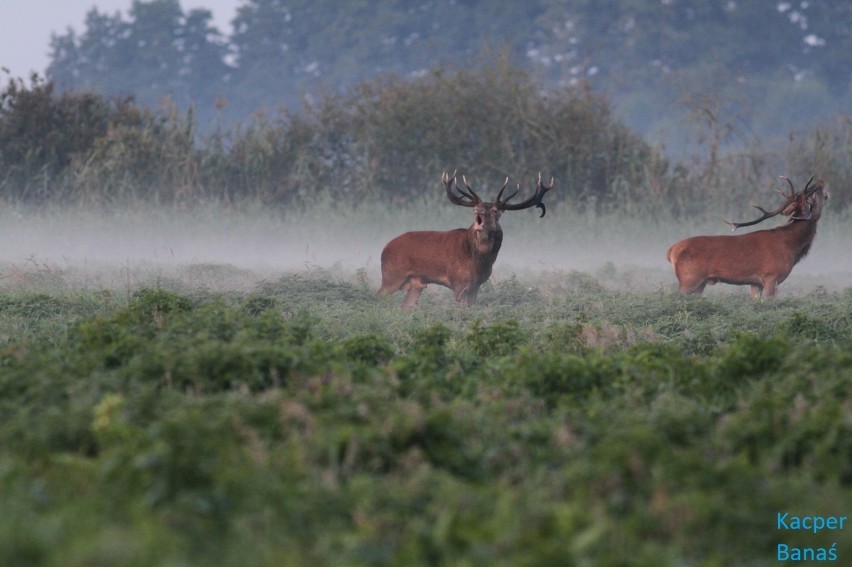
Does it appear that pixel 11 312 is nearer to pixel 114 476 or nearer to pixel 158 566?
pixel 114 476

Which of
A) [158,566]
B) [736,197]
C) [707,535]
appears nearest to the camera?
[158,566]

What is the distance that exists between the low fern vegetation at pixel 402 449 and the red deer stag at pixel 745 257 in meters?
5.90

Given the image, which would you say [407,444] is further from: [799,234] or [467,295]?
[799,234]

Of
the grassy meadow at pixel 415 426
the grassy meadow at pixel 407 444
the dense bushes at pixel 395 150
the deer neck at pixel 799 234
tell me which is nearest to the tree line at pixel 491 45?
the dense bushes at pixel 395 150

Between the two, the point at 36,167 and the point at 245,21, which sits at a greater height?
the point at 245,21

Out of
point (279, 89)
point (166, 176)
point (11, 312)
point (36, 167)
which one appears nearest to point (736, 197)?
point (166, 176)

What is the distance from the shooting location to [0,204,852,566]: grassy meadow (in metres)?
4.35

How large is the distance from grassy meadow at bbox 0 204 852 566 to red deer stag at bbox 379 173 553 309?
376cm

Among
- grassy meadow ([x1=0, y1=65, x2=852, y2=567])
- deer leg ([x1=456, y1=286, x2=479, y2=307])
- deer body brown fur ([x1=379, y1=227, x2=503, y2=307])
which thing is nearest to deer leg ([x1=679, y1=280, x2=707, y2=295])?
grassy meadow ([x1=0, y1=65, x2=852, y2=567])

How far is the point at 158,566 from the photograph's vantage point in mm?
3752

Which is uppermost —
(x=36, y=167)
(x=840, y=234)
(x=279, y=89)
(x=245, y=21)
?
(x=245, y=21)

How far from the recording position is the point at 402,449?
5422mm

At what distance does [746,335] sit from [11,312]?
634 cm

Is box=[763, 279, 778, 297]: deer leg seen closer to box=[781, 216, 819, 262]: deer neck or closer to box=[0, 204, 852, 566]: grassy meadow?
box=[781, 216, 819, 262]: deer neck
